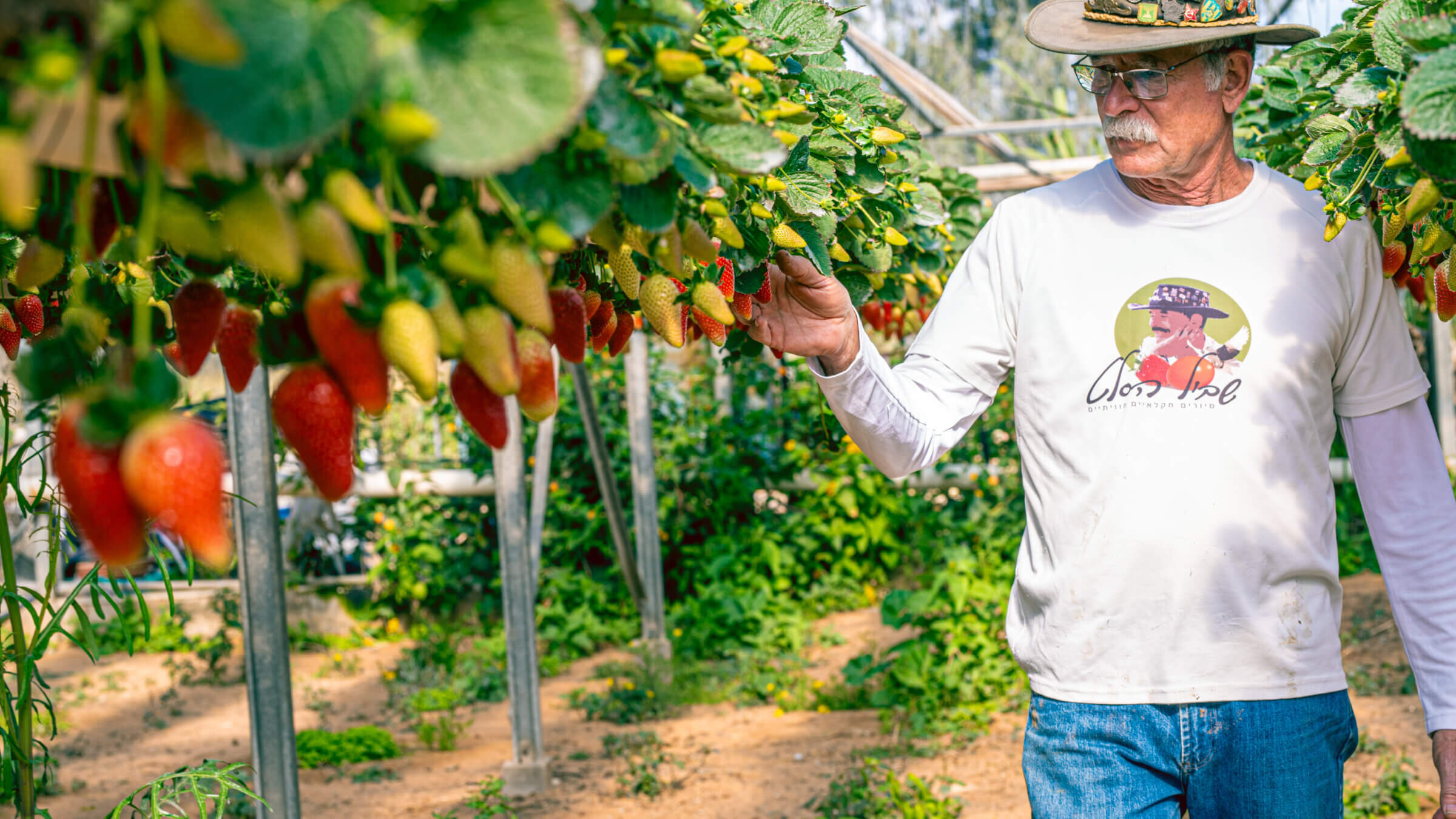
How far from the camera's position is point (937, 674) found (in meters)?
3.91

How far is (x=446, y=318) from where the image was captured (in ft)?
1.78

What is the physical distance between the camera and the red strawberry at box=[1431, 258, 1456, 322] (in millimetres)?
1205

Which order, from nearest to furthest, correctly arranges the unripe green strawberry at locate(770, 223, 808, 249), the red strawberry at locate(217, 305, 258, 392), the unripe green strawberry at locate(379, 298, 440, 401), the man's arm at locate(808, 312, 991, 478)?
1. the unripe green strawberry at locate(379, 298, 440, 401)
2. the red strawberry at locate(217, 305, 258, 392)
3. the unripe green strawberry at locate(770, 223, 808, 249)
4. the man's arm at locate(808, 312, 991, 478)

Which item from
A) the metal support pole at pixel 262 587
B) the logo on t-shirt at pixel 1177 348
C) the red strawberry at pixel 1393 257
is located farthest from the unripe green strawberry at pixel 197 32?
the metal support pole at pixel 262 587

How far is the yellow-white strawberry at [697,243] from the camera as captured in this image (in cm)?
80

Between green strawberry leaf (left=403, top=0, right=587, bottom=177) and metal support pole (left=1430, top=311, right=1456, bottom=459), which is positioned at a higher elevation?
green strawberry leaf (left=403, top=0, right=587, bottom=177)

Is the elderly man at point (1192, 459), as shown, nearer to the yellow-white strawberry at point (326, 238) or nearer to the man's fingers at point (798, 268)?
the man's fingers at point (798, 268)

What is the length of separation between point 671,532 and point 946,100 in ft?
8.03

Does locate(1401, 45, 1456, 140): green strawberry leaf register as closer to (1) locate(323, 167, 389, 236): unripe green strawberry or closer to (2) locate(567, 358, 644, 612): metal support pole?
(1) locate(323, 167, 389, 236): unripe green strawberry

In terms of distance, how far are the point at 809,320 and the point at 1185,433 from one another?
1.58ft

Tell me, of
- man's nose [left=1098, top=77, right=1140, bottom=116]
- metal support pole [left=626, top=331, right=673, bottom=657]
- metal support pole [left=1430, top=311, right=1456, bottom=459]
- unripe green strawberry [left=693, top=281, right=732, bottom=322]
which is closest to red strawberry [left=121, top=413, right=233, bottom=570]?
unripe green strawberry [left=693, top=281, right=732, bottom=322]

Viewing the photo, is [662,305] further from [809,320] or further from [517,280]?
[809,320]

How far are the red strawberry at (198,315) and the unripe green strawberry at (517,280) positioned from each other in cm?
22

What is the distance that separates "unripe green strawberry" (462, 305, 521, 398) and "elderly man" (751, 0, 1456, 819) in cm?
74
